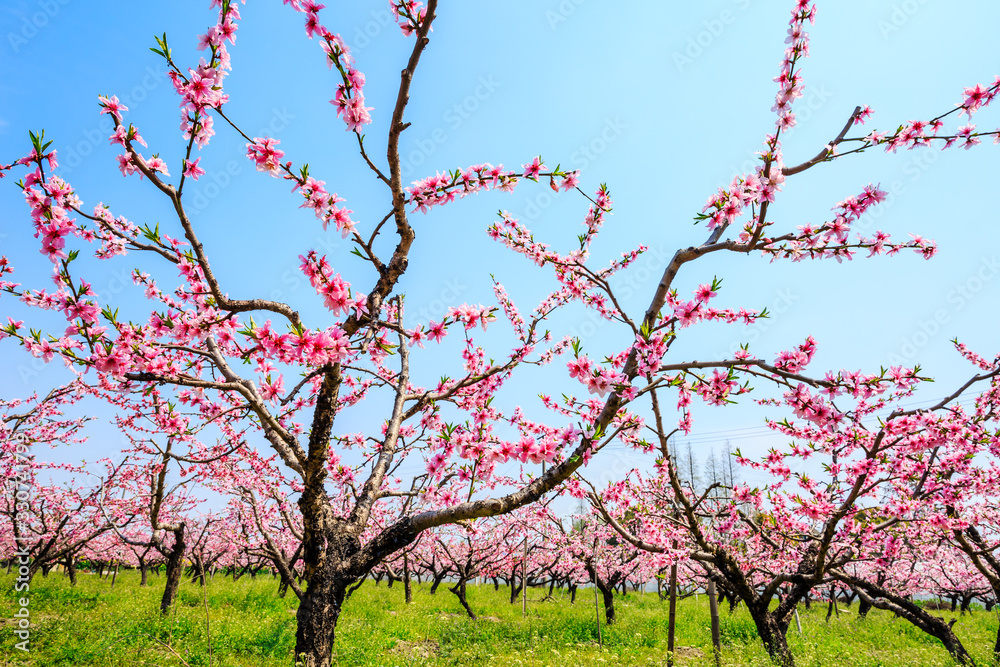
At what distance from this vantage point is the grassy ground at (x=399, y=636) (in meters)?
7.91

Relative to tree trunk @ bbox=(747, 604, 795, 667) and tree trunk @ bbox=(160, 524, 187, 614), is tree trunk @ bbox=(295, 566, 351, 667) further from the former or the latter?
tree trunk @ bbox=(160, 524, 187, 614)

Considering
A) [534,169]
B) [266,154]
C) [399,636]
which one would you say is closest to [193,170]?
[266,154]

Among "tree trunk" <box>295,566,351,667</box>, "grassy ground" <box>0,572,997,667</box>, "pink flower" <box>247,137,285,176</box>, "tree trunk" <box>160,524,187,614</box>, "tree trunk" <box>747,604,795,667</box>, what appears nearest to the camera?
"pink flower" <box>247,137,285,176</box>

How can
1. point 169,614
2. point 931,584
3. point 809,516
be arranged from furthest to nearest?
point 931,584 < point 169,614 < point 809,516

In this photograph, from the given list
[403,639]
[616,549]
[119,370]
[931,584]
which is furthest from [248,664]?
[931,584]

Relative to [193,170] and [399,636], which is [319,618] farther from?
[399,636]

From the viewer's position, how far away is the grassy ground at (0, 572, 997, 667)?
7914 mm

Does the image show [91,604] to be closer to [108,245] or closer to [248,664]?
[248,664]

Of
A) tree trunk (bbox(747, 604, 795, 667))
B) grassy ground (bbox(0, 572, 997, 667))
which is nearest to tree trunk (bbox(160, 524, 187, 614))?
grassy ground (bbox(0, 572, 997, 667))

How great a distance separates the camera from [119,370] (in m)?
3.34

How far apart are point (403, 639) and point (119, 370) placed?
1075cm

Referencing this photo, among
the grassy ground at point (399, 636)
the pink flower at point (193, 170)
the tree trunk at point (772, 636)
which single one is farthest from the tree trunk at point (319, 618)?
the tree trunk at point (772, 636)

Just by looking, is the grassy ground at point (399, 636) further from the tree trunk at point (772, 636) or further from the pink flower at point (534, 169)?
the pink flower at point (534, 169)

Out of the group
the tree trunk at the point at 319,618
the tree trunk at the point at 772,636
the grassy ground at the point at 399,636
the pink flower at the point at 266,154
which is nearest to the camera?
the pink flower at the point at 266,154
